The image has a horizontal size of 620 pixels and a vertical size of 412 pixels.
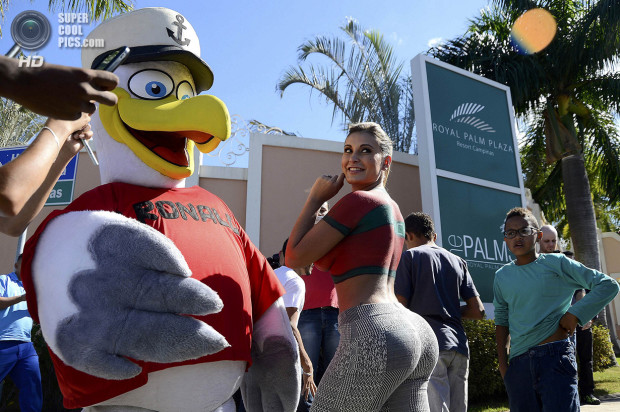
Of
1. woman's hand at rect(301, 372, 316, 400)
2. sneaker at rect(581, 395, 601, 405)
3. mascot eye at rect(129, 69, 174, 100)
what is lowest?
sneaker at rect(581, 395, 601, 405)

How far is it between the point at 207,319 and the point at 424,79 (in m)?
7.24

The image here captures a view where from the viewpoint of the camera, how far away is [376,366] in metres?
1.92

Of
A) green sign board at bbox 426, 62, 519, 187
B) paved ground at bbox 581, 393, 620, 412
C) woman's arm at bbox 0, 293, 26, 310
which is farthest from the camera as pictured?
green sign board at bbox 426, 62, 519, 187

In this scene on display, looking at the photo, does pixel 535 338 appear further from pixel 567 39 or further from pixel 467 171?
pixel 567 39

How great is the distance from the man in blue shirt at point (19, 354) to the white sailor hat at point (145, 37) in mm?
3217

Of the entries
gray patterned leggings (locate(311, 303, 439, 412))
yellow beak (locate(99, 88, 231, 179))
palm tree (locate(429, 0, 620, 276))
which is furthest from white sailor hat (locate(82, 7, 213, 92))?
palm tree (locate(429, 0, 620, 276))

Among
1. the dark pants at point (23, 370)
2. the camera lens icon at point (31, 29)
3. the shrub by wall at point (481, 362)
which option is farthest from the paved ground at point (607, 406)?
the camera lens icon at point (31, 29)

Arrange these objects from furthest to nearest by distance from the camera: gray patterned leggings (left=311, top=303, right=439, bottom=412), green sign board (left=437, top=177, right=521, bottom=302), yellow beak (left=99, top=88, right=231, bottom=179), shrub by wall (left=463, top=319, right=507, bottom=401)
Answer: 1. green sign board (left=437, top=177, right=521, bottom=302)
2. shrub by wall (left=463, top=319, right=507, bottom=401)
3. yellow beak (left=99, top=88, right=231, bottom=179)
4. gray patterned leggings (left=311, top=303, right=439, bottom=412)

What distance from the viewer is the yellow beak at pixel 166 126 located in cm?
205

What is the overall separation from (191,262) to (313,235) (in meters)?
0.50

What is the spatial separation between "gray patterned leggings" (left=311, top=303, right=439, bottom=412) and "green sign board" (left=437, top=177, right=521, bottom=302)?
601 cm

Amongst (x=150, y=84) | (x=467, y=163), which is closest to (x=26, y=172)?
(x=150, y=84)

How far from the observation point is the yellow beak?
2.05 meters

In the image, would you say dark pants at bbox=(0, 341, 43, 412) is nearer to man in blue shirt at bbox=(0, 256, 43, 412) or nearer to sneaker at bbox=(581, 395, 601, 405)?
man in blue shirt at bbox=(0, 256, 43, 412)
